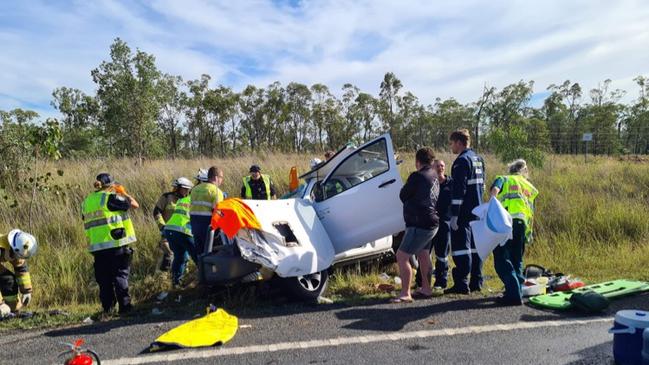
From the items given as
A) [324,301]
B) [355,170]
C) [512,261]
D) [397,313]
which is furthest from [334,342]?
[355,170]

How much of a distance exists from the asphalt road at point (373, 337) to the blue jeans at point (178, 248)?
128 centimetres

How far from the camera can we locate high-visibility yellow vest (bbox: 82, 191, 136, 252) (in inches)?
192

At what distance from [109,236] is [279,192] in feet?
19.6

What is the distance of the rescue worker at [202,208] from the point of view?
609 cm

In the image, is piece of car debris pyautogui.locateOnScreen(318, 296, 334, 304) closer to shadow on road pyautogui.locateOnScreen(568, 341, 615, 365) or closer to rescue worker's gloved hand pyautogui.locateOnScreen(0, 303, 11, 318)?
shadow on road pyautogui.locateOnScreen(568, 341, 615, 365)

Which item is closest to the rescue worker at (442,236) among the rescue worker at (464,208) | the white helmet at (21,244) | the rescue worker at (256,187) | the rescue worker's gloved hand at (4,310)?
the rescue worker at (464,208)

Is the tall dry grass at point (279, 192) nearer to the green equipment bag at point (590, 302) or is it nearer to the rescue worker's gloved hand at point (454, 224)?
the rescue worker's gloved hand at point (454, 224)

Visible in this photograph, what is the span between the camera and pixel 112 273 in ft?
16.6

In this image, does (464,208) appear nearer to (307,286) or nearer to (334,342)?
(307,286)

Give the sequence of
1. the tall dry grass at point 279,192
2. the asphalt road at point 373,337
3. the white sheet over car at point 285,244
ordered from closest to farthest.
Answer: the asphalt road at point 373,337, the white sheet over car at point 285,244, the tall dry grass at point 279,192

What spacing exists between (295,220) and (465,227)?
2.09m

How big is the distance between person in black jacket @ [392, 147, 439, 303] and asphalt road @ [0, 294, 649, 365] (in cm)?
43

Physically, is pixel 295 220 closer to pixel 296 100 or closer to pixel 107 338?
pixel 107 338

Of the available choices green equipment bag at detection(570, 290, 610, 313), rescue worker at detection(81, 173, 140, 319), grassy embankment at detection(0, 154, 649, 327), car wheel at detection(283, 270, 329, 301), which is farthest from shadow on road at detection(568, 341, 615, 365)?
rescue worker at detection(81, 173, 140, 319)
